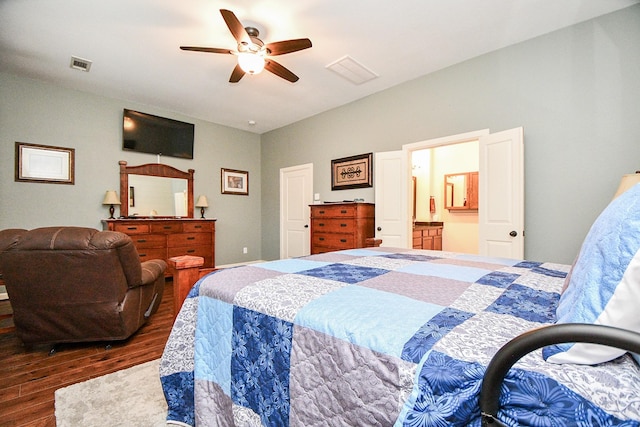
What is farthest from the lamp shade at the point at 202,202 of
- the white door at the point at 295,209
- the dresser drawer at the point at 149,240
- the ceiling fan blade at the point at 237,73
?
the ceiling fan blade at the point at 237,73

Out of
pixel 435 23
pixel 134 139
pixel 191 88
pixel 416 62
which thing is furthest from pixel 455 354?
pixel 134 139

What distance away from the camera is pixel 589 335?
48cm

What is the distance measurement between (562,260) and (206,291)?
333 cm

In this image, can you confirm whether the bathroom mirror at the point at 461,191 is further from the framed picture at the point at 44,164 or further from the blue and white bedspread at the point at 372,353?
the framed picture at the point at 44,164

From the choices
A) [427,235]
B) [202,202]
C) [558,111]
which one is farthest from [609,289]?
[202,202]

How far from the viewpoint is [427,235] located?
16.9ft

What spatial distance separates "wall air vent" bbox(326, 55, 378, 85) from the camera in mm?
3393

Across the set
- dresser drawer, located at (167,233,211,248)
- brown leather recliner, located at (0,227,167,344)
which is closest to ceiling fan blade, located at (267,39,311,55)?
brown leather recliner, located at (0,227,167,344)

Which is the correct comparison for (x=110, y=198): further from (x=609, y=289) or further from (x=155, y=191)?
(x=609, y=289)

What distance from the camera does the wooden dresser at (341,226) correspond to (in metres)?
3.92

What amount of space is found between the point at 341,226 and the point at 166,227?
9.06 feet

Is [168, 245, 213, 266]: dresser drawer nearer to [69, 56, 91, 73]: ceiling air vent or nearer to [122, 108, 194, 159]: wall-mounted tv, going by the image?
[122, 108, 194, 159]: wall-mounted tv

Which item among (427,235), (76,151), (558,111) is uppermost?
(558,111)

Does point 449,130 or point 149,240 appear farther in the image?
point 149,240
